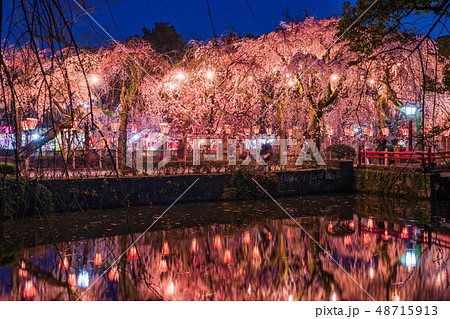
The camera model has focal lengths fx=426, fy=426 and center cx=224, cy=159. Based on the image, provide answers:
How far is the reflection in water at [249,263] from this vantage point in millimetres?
6160

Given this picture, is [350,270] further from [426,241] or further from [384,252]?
[426,241]

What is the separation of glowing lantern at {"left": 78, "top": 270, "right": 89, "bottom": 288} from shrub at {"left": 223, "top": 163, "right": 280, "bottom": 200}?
9.50m

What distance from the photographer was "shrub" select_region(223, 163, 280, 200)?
1639 centimetres

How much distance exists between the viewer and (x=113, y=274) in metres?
7.08

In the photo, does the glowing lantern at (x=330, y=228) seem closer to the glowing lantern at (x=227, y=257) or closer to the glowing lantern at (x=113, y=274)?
the glowing lantern at (x=227, y=257)

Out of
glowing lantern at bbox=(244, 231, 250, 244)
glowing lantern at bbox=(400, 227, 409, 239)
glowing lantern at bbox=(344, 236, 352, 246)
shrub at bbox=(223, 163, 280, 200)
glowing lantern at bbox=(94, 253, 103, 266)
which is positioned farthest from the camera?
shrub at bbox=(223, 163, 280, 200)

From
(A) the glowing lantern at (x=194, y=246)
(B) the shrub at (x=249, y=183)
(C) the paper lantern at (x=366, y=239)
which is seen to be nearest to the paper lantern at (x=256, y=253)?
(A) the glowing lantern at (x=194, y=246)

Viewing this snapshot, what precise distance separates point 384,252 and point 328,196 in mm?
9108

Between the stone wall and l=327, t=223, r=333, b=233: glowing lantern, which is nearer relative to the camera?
l=327, t=223, r=333, b=233: glowing lantern

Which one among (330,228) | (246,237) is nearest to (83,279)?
(246,237)


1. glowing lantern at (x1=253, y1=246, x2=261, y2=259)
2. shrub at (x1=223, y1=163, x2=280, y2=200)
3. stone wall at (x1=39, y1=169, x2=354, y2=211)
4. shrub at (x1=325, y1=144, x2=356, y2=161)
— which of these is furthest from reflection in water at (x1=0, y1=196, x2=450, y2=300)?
shrub at (x1=325, y1=144, x2=356, y2=161)

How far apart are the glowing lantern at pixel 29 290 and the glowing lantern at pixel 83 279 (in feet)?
2.13

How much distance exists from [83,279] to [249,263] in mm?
2928

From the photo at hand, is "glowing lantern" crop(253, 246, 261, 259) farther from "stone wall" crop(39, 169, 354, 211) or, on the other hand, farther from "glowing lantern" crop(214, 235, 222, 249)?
"stone wall" crop(39, 169, 354, 211)
